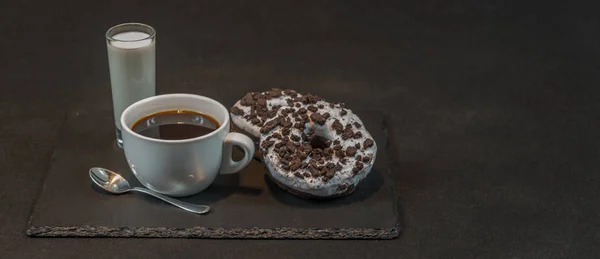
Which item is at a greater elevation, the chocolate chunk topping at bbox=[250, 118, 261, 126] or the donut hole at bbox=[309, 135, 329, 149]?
the chocolate chunk topping at bbox=[250, 118, 261, 126]

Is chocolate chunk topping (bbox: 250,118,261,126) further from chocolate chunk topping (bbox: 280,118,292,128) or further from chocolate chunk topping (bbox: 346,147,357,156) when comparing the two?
chocolate chunk topping (bbox: 346,147,357,156)

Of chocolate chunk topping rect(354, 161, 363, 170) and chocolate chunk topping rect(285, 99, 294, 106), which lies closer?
chocolate chunk topping rect(354, 161, 363, 170)

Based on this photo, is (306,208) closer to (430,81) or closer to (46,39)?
(430,81)

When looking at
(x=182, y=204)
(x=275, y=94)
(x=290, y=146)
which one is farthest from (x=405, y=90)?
(x=182, y=204)

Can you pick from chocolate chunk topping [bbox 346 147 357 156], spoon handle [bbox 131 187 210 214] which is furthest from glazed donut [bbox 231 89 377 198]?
spoon handle [bbox 131 187 210 214]

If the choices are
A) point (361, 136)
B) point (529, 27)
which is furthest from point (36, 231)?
point (529, 27)

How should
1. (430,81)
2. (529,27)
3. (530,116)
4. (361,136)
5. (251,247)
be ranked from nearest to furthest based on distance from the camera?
(251,247), (361,136), (530,116), (430,81), (529,27)
